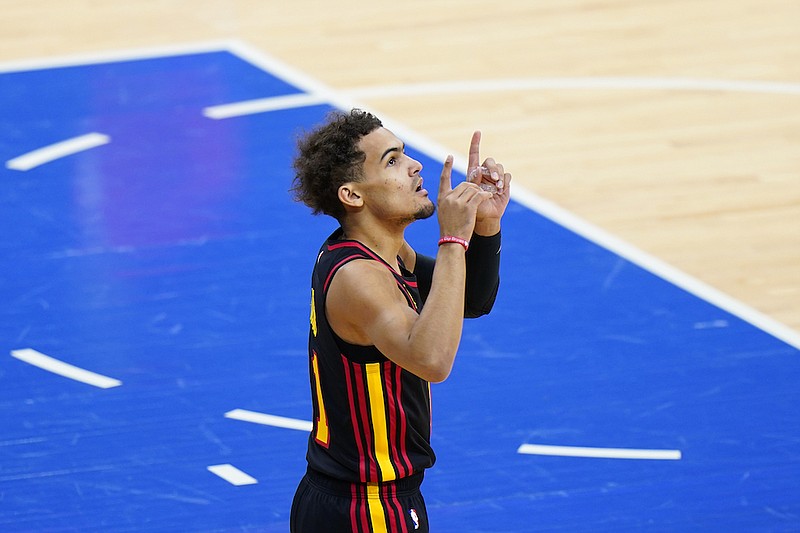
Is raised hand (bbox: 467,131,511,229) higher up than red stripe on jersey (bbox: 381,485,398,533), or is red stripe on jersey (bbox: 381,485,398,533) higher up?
raised hand (bbox: 467,131,511,229)

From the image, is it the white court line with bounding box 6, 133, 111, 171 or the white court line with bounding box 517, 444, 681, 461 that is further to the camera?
the white court line with bounding box 6, 133, 111, 171

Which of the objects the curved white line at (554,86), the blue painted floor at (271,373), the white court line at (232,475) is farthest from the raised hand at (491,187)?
the curved white line at (554,86)

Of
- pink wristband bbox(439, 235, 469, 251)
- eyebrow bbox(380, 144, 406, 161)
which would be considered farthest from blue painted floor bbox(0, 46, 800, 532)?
pink wristband bbox(439, 235, 469, 251)

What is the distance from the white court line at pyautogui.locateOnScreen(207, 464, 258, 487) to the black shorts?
2.11 metres

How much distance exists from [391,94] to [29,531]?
5857 millimetres

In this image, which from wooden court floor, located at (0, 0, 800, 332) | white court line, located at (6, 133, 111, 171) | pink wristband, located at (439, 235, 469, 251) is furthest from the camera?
white court line, located at (6, 133, 111, 171)

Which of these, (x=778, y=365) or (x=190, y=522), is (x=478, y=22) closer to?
(x=778, y=365)

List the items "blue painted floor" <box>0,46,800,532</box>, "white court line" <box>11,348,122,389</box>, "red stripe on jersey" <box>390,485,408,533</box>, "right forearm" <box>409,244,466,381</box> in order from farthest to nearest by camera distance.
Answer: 1. "white court line" <box>11,348,122,389</box>
2. "blue painted floor" <box>0,46,800,532</box>
3. "red stripe on jersey" <box>390,485,408,533</box>
4. "right forearm" <box>409,244,466,381</box>

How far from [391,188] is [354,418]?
0.63 m

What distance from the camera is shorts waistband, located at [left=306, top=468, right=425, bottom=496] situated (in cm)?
411

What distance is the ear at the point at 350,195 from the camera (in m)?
4.07

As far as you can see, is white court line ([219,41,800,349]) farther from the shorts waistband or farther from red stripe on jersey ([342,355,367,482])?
red stripe on jersey ([342,355,367,482])

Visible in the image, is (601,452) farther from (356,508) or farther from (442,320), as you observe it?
(442,320)

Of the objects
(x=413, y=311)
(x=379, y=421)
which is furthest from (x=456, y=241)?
(x=379, y=421)
